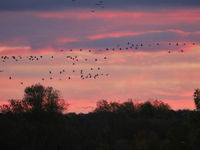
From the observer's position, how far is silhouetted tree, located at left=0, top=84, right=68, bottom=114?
174625mm

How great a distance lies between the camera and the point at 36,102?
573 feet

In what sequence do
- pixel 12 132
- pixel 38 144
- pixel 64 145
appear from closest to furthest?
pixel 12 132
pixel 38 144
pixel 64 145

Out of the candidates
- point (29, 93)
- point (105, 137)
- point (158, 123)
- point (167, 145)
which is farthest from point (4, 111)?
point (167, 145)

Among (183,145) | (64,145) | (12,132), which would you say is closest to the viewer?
(183,145)

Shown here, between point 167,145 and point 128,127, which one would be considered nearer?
point 167,145

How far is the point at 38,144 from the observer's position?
545ft

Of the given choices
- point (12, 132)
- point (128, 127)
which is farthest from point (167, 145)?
point (128, 127)

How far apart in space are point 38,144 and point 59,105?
15885 mm

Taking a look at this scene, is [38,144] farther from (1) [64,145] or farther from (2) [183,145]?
(2) [183,145]

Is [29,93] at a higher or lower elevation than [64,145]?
higher

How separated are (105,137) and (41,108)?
1700 centimetres

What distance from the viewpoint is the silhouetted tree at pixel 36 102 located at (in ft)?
573

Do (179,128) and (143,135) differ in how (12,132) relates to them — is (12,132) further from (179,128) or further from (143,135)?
(179,128)

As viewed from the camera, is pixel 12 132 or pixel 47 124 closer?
pixel 12 132
